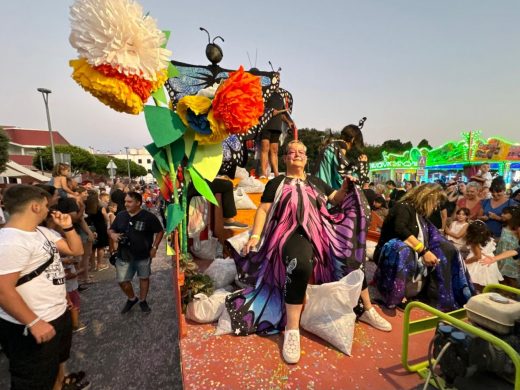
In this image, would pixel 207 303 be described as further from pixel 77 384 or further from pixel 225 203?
pixel 77 384

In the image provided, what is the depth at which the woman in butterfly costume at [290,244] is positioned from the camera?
6.41 feet

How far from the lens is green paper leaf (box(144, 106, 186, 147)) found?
6.41ft

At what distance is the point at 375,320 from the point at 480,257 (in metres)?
2.24

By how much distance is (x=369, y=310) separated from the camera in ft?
6.82

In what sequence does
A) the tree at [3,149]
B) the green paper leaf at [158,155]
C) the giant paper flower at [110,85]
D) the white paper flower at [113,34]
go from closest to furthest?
the white paper flower at [113,34] → the giant paper flower at [110,85] → the green paper leaf at [158,155] → the tree at [3,149]

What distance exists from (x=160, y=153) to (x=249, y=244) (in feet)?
3.41

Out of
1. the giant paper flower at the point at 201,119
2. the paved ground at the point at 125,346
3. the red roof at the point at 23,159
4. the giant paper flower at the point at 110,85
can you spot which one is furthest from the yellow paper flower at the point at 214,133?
the red roof at the point at 23,159

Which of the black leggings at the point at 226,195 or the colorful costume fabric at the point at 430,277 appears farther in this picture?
the black leggings at the point at 226,195

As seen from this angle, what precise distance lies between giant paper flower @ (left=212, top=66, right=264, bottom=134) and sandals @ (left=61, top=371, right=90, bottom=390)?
2.68 metres

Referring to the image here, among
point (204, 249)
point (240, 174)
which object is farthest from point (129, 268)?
point (240, 174)

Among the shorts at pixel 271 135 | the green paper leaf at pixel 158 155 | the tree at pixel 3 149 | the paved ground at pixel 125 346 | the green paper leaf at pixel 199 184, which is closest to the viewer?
the green paper leaf at pixel 158 155

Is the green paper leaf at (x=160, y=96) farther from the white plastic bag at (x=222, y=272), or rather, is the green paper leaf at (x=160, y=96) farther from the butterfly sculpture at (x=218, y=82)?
the white plastic bag at (x=222, y=272)

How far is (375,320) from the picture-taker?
2.04 meters

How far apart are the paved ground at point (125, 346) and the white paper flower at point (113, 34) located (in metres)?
2.69
